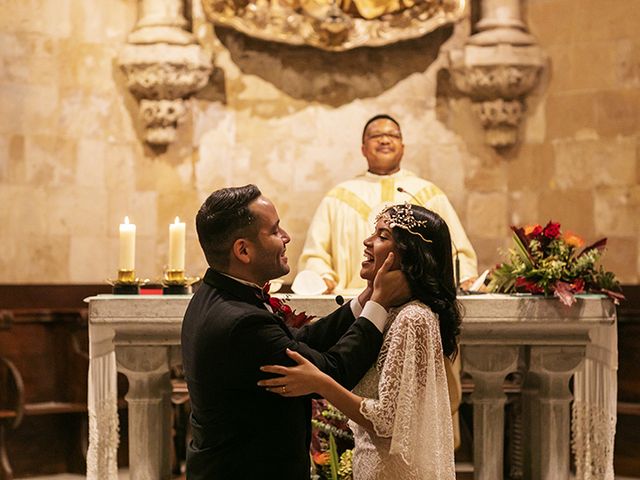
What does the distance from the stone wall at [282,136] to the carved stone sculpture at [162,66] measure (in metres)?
0.17

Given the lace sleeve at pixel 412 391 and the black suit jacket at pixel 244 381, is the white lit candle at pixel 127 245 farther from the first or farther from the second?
the lace sleeve at pixel 412 391

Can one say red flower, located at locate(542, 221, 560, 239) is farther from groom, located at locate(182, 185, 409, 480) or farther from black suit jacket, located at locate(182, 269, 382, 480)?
black suit jacket, located at locate(182, 269, 382, 480)

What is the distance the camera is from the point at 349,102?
8352mm

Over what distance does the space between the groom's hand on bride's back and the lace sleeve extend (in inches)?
2.0

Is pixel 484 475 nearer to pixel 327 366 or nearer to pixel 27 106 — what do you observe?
pixel 327 366

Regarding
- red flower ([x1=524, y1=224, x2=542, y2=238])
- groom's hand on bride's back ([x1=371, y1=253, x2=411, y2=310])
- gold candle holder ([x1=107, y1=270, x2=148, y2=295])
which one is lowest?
gold candle holder ([x1=107, y1=270, x2=148, y2=295])

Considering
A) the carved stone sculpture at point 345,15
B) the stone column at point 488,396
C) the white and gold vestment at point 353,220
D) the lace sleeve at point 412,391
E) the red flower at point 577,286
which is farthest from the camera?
the carved stone sculpture at point 345,15

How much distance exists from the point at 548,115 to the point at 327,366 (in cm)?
526

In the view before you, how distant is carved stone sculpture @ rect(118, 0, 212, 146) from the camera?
7.92 meters

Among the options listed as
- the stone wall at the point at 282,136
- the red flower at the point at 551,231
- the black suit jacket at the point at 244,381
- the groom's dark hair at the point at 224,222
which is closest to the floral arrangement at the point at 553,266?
the red flower at the point at 551,231

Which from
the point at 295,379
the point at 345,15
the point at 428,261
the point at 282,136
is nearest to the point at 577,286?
the point at 428,261

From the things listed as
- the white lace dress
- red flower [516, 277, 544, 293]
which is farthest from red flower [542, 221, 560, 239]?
the white lace dress

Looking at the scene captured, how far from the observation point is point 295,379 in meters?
3.23

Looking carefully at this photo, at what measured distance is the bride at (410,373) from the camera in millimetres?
3363
